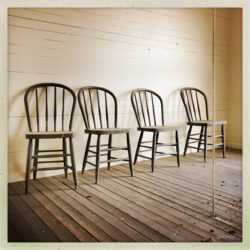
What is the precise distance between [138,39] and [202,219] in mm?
2102

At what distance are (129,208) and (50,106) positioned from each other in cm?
124

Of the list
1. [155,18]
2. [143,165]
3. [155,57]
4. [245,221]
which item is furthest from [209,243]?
[155,18]

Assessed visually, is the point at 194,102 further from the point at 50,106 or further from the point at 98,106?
the point at 50,106

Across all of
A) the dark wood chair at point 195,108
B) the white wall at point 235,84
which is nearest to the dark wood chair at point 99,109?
the dark wood chair at point 195,108

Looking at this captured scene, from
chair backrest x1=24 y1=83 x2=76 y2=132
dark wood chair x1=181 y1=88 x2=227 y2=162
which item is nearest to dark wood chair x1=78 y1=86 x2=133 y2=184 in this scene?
chair backrest x1=24 y1=83 x2=76 y2=132

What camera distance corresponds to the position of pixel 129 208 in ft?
5.34

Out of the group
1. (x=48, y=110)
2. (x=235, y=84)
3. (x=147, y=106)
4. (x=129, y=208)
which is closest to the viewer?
(x=129, y=208)

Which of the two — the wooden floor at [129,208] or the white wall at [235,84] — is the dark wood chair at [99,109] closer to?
the wooden floor at [129,208]

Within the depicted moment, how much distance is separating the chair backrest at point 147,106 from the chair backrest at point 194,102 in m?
0.35

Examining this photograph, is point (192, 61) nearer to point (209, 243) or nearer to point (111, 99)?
point (111, 99)

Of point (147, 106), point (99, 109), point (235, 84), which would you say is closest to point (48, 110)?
point (99, 109)

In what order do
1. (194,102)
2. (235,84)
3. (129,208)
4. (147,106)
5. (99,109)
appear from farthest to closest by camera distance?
(235,84) < (194,102) < (147,106) < (99,109) < (129,208)

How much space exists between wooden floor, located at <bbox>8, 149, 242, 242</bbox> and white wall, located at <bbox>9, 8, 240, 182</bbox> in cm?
51

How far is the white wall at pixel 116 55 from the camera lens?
7.23 feet
